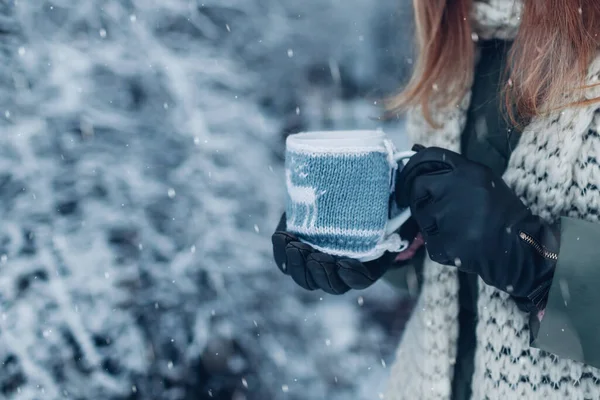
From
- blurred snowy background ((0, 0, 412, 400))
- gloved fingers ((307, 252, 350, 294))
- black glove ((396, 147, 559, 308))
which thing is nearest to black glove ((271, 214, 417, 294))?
gloved fingers ((307, 252, 350, 294))

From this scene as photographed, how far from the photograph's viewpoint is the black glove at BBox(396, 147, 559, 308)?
0.55 m

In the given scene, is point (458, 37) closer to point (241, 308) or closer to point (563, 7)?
point (563, 7)

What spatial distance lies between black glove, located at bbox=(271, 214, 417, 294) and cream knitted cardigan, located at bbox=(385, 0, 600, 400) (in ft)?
0.56

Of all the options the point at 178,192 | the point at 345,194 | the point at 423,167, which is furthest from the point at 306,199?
the point at 178,192

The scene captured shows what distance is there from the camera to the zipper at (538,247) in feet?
1.80

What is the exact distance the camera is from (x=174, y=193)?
1.40m

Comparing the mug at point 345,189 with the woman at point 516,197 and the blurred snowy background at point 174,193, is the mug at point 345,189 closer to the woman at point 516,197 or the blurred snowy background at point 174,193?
the woman at point 516,197

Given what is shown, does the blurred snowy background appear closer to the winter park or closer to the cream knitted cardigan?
the winter park

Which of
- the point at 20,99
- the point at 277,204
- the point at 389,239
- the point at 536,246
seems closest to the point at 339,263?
the point at 389,239

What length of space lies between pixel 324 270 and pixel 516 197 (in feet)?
0.82

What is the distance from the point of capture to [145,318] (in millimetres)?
1419

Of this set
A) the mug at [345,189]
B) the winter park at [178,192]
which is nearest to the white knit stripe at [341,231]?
the mug at [345,189]

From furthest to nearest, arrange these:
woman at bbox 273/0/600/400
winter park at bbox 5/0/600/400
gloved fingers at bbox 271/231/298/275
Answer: winter park at bbox 5/0/600/400 → gloved fingers at bbox 271/231/298/275 → woman at bbox 273/0/600/400

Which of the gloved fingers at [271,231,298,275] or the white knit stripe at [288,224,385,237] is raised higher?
the white knit stripe at [288,224,385,237]
